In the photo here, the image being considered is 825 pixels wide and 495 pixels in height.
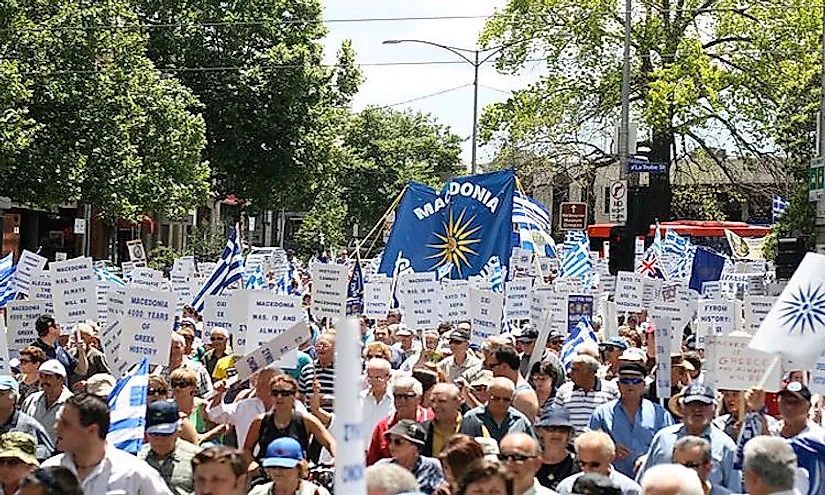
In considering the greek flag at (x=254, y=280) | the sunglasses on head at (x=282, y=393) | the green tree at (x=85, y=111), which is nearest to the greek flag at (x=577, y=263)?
the greek flag at (x=254, y=280)

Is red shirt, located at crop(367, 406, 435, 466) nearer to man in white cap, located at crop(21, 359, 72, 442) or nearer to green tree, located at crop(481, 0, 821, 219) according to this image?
man in white cap, located at crop(21, 359, 72, 442)

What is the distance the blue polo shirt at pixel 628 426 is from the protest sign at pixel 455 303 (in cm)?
663

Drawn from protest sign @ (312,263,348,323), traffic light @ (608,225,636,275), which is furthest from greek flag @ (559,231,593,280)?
traffic light @ (608,225,636,275)

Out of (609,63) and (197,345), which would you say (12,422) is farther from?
(609,63)

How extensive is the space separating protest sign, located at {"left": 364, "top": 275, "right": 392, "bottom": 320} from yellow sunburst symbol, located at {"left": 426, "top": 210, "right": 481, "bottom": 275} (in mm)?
2762

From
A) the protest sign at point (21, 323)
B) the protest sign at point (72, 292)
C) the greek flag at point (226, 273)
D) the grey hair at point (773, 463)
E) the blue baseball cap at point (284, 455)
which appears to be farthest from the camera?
the greek flag at point (226, 273)

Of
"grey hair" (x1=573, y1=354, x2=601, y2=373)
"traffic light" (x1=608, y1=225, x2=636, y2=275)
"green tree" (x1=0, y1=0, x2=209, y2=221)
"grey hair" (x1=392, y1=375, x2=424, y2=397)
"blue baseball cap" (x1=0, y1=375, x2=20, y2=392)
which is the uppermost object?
"green tree" (x1=0, y1=0, x2=209, y2=221)

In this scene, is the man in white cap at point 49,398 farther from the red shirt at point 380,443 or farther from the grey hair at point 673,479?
the grey hair at point 673,479

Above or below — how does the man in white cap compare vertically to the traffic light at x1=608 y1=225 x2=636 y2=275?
below

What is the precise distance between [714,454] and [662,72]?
31.0m

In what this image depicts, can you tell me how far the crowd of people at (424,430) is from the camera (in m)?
5.93

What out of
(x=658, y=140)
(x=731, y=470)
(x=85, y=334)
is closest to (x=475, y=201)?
(x=85, y=334)

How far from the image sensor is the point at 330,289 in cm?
1286

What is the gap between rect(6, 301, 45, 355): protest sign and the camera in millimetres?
12969
